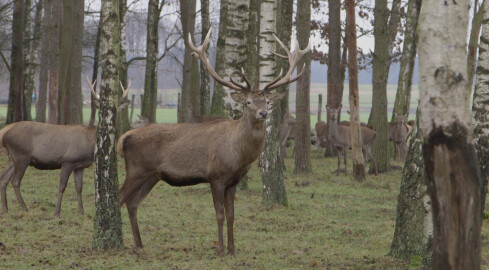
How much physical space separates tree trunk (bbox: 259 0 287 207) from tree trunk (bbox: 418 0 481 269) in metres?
6.47

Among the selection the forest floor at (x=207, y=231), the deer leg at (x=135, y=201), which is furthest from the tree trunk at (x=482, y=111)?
the deer leg at (x=135, y=201)

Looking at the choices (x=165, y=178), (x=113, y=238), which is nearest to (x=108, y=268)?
(x=113, y=238)

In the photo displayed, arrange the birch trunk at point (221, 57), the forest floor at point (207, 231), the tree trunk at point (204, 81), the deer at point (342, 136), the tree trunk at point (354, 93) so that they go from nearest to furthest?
the forest floor at point (207, 231), the birch trunk at point (221, 57), the tree trunk at point (354, 93), the deer at point (342, 136), the tree trunk at point (204, 81)

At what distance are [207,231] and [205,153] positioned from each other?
4.97 ft

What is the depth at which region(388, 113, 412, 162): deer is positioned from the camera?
20906mm

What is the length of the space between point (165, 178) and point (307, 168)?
28.1 ft

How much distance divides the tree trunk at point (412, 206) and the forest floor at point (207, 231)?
199 millimetres

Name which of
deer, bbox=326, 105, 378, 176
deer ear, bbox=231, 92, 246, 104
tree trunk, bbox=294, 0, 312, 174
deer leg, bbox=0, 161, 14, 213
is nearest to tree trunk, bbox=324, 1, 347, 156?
deer, bbox=326, 105, 378, 176

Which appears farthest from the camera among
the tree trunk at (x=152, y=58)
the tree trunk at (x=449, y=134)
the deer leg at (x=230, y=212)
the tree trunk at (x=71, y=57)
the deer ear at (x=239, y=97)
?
the tree trunk at (x=152, y=58)

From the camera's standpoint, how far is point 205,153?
7770mm

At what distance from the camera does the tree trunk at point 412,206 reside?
20.7 feet

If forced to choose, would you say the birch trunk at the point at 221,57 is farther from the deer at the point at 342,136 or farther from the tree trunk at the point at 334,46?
the tree trunk at the point at 334,46

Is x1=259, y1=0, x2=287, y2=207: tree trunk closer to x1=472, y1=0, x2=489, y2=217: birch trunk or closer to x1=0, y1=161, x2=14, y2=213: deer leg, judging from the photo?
x1=0, y1=161, x2=14, y2=213: deer leg

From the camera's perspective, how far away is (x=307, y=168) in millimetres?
16094
